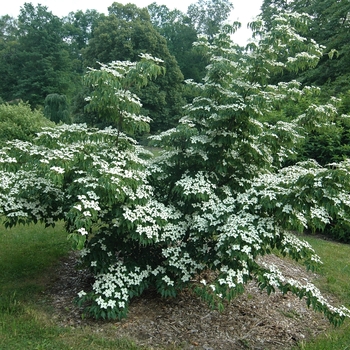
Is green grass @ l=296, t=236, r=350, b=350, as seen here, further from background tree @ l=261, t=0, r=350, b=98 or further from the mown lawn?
background tree @ l=261, t=0, r=350, b=98

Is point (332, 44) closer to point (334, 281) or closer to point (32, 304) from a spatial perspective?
point (334, 281)

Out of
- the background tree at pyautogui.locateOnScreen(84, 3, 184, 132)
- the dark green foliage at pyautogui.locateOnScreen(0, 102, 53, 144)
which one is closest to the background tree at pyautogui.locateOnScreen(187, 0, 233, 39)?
the background tree at pyautogui.locateOnScreen(84, 3, 184, 132)

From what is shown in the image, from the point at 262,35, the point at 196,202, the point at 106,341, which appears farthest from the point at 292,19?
the point at 106,341

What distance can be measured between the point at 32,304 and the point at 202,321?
208 centimetres

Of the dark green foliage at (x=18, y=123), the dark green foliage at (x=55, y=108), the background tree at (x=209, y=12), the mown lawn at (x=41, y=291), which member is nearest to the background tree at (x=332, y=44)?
the mown lawn at (x=41, y=291)

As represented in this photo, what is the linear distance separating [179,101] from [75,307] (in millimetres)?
23145

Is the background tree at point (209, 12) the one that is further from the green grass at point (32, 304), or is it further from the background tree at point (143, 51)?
the green grass at point (32, 304)

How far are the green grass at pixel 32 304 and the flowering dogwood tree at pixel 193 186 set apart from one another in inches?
14.5

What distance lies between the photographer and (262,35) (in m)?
4.49

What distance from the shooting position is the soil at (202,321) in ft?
12.5

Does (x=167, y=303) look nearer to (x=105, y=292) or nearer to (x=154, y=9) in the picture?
(x=105, y=292)

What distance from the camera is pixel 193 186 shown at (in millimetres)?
3896

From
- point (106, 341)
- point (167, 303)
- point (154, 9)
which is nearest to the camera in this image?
point (106, 341)

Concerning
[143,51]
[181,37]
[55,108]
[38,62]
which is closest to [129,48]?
[143,51]
